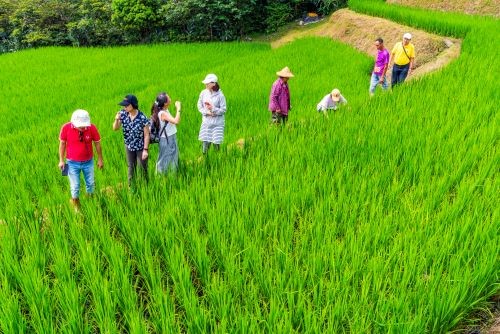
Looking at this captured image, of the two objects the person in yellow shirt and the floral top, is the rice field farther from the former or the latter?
the person in yellow shirt

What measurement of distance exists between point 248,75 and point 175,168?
7078 millimetres

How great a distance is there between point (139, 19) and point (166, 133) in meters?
19.3

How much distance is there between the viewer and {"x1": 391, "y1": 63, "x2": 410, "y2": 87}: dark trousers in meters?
8.15

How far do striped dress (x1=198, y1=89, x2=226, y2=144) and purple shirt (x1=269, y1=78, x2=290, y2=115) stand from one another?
113cm

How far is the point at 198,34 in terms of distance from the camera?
872 inches

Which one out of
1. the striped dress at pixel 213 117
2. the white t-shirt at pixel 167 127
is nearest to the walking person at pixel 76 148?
the white t-shirt at pixel 167 127

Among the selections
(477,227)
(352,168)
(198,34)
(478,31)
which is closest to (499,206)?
(477,227)

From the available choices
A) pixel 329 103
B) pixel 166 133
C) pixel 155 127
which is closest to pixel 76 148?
pixel 155 127

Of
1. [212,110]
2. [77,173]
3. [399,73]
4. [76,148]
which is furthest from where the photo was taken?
[399,73]

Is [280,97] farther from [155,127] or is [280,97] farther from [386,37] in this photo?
[386,37]

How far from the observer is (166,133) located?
176 inches

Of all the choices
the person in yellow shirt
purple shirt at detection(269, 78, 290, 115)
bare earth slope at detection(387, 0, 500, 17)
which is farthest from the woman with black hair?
bare earth slope at detection(387, 0, 500, 17)

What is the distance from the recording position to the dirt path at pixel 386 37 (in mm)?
10031

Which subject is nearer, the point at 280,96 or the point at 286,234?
the point at 286,234
